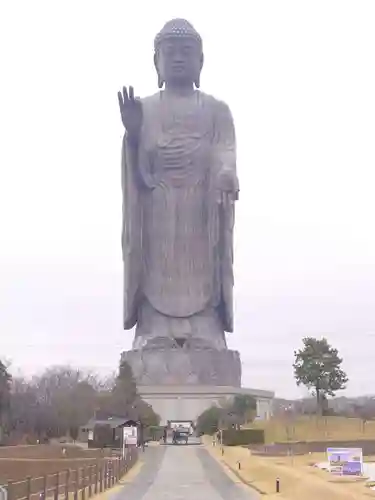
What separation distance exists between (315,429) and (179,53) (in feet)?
68.7

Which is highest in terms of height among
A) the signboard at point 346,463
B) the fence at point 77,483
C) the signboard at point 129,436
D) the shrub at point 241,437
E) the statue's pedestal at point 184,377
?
the statue's pedestal at point 184,377

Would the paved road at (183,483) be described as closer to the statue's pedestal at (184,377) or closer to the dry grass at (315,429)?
the dry grass at (315,429)

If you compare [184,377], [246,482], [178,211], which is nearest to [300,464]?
[246,482]

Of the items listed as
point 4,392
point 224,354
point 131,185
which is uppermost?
point 131,185

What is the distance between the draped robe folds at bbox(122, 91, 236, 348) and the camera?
177 feet

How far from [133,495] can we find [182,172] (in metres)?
37.9

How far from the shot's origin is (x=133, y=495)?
699 inches

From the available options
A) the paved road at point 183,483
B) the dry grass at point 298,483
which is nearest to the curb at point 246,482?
the dry grass at point 298,483

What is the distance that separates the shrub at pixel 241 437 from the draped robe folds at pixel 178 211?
11.9 meters

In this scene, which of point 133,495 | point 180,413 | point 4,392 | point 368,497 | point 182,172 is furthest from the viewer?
Answer: point 180,413

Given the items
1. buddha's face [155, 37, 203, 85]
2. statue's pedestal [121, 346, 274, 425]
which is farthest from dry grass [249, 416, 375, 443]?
buddha's face [155, 37, 203, 85]

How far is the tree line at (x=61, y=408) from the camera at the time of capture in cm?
4050

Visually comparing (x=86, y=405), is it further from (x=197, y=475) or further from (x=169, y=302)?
(x=197, y=475)

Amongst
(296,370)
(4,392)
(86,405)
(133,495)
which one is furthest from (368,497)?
(296,370)
